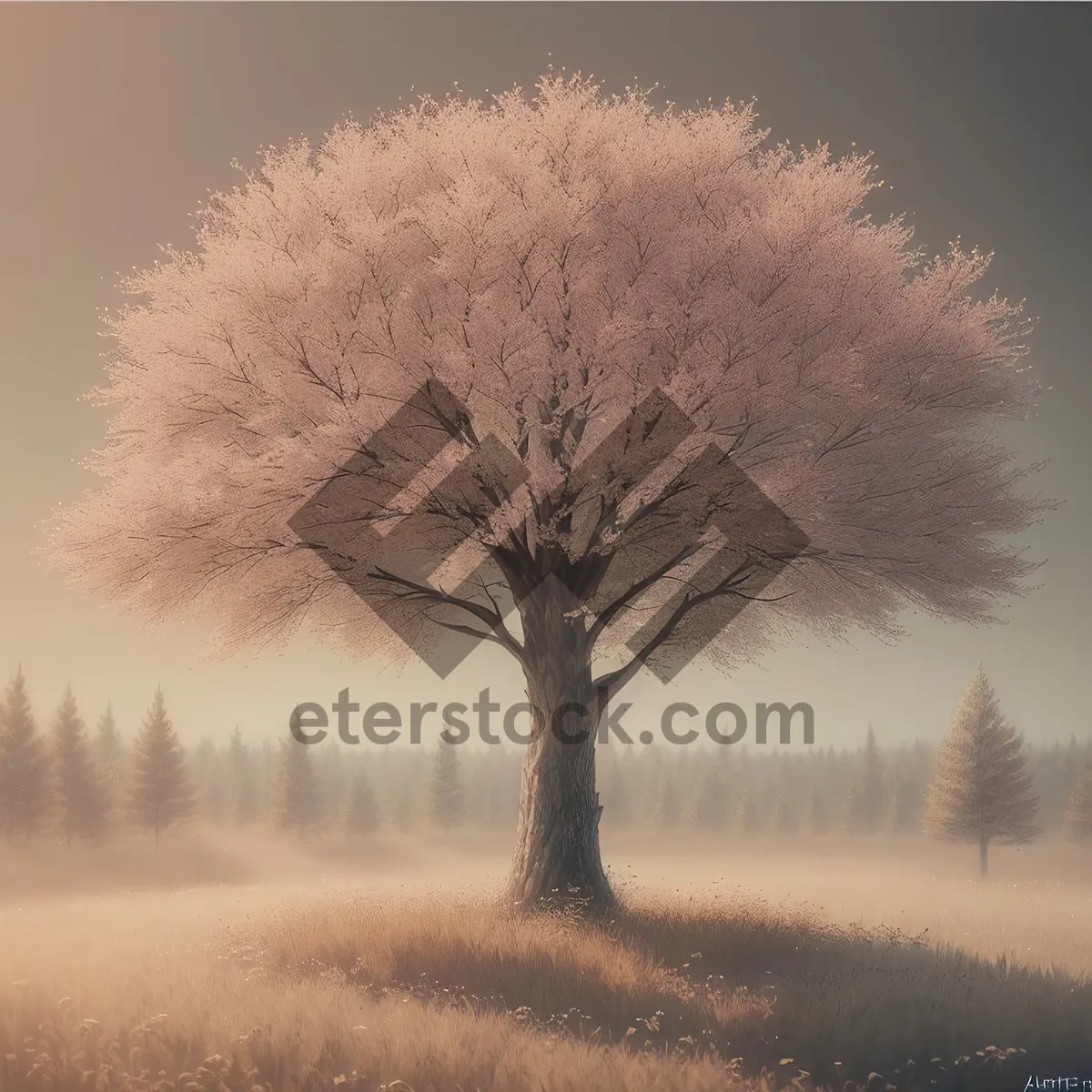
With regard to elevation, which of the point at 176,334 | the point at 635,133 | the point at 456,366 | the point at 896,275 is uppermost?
the point at 635,133

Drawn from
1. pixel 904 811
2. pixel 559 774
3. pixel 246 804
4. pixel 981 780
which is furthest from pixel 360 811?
pixel 559 774

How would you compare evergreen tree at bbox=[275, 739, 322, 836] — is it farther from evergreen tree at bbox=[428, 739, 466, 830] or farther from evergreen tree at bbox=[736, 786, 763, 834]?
evergreen tree at bbox=[736, 786, 763, 834]

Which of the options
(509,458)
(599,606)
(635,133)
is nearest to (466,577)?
(599,606)

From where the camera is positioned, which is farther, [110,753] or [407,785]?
[407,785]

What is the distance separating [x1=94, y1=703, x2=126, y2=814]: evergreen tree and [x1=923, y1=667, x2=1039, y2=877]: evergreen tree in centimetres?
4411

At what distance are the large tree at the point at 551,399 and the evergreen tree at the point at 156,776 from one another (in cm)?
3837

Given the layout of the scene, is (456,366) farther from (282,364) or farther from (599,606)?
(599,606)

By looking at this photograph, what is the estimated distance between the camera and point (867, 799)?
2960 inches

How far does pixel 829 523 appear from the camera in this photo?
14.3 meters

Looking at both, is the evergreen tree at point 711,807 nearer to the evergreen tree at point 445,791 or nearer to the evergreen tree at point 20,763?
the evergreen tree at point 445,791

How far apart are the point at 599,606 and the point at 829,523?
4705 millimetres

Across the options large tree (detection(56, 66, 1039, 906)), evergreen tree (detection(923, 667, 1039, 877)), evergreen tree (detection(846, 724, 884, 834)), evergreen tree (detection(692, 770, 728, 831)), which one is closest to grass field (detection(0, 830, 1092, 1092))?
large tree (detection(56, 66, 1039, 906))

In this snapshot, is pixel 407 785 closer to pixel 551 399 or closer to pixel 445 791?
pixel 445 791

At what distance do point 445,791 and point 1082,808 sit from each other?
116 ft
